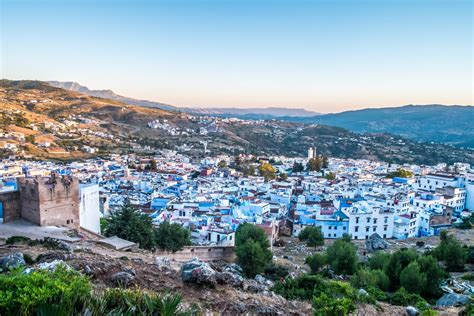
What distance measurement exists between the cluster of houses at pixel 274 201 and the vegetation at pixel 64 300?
16.9 metres

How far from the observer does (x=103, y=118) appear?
120 metres

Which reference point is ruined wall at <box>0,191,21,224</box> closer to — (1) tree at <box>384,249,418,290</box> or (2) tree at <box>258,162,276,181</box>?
(1) tree at <box>384,249,418,290</box>

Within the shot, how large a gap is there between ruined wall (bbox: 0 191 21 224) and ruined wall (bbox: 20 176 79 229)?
24cm

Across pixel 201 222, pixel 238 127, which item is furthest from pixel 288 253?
pixel 238 127

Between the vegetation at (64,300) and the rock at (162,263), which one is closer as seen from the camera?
the vegetation at (64,300)

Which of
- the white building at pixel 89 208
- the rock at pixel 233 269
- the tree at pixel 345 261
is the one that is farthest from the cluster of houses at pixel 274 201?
the rock at pixel 233 269

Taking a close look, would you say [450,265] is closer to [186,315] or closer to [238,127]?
[186,315]

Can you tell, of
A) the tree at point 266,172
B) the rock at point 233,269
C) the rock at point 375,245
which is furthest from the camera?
the tree at point 266,172

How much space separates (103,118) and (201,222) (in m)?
99.9

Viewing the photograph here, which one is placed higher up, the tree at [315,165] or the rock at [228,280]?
the rock at [228,280]

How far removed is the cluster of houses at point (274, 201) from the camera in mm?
31250

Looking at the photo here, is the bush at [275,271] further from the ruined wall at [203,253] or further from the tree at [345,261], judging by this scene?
the tree at [345,261]

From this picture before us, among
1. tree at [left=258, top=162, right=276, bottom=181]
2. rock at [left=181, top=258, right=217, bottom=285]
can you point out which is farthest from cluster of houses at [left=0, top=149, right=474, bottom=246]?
rock at [left=181, top=258, right=217, bottom=285]

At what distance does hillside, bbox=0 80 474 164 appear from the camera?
80.4 meters
